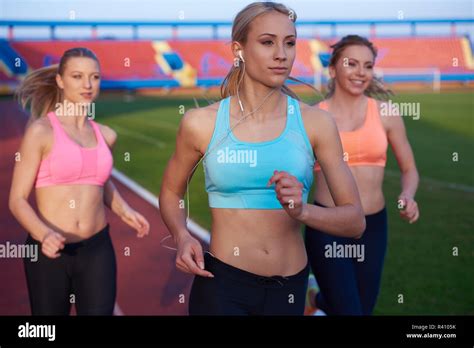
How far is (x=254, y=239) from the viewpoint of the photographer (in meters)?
3.39

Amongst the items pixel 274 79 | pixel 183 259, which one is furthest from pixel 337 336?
pixel 274 79

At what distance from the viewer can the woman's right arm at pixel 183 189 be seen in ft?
10.8

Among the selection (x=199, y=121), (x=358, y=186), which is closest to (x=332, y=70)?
(x=358, y=186)

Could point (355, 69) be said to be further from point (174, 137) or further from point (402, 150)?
point (174, 137)

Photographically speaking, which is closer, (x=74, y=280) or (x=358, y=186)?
(x=74, y=280)

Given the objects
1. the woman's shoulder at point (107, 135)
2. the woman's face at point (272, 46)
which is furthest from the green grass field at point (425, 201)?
the woman's face at point (272, 46)

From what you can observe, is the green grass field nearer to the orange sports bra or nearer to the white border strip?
the white border strip

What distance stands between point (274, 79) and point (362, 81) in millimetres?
2144

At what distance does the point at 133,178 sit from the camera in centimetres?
1348

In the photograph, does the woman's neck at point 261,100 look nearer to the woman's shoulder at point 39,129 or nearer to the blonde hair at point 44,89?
the woman's shoulder at point 39,129

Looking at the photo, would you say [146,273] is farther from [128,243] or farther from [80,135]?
→ [80,135]

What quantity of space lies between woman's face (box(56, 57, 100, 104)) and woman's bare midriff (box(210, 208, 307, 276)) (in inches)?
68.2

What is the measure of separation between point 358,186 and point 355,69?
2.84 ft

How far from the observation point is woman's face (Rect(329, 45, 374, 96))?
17.5ft
